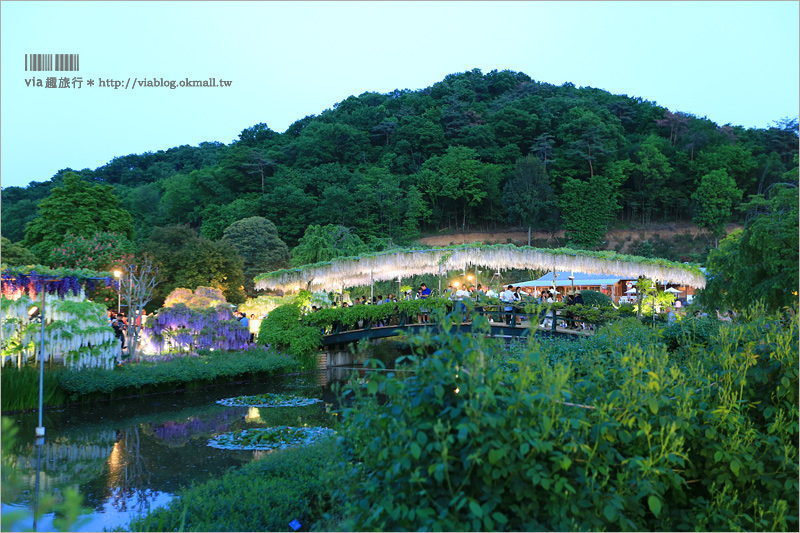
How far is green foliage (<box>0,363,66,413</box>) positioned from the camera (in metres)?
12.4

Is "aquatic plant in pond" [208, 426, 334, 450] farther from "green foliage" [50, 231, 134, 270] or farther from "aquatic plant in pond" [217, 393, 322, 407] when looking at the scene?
"green foliage" [50, 231, 134, 270]

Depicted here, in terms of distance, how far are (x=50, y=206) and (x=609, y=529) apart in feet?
122

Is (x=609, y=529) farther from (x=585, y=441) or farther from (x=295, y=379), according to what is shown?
(x=295, y=379)

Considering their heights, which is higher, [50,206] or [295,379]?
[50,206]

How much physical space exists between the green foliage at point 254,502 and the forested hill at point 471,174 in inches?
1543

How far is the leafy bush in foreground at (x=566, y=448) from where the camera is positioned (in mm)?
3004

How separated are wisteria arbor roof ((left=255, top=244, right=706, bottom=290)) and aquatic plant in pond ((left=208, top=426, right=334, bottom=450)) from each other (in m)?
10.4

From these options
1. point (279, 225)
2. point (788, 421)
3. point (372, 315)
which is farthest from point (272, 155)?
point (788, 421)

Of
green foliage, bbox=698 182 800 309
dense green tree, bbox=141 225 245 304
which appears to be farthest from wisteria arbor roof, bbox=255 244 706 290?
dense green tree, bbox=141 225 245 304

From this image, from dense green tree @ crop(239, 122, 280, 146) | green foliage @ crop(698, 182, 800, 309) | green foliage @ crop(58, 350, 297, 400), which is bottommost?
green foliage @ crop(58, 350, 297, 400)

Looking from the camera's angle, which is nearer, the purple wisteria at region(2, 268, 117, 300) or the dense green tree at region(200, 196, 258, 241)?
the purple wisteria at region(2, 268, 117, 300)

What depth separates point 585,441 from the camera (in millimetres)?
3395

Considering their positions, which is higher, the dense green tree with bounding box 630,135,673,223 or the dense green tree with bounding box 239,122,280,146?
the dense green tree with bounding box 239,122,280,146

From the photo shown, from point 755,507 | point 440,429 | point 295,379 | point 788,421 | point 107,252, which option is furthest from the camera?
point 107,252
